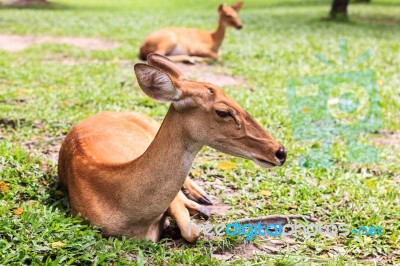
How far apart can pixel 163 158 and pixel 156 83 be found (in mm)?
455

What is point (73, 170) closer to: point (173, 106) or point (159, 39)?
point (173, 106)

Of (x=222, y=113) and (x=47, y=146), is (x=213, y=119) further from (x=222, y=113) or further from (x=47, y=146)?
(x=47, y=146)

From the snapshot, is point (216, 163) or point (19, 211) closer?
point (19, 211)

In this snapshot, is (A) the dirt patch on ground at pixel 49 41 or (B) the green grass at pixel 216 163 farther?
(A) the dirt patch on ground at pixel 49 41

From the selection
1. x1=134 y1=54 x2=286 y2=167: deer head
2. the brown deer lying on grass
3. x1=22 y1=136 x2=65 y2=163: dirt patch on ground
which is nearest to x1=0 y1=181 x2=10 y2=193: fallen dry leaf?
the brown deer lying on grass

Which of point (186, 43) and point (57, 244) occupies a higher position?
point (57, 244)

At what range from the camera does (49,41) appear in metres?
12.1

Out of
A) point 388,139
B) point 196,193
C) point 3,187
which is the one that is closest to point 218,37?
point 388,139

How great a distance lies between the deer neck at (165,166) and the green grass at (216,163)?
0.33m

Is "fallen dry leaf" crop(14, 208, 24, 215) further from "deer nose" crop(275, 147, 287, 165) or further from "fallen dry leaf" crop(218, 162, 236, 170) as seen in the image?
"fallen dry leaf" crop(218, 162, 236, 170)

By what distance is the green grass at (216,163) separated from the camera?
3.56 m

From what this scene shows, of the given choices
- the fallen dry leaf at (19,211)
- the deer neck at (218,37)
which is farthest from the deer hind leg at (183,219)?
the deer neck at (218,37)

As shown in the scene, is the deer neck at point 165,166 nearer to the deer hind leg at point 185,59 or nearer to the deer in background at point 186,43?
the deer hind leg at point 185,59

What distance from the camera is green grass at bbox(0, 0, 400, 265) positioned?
356cm
